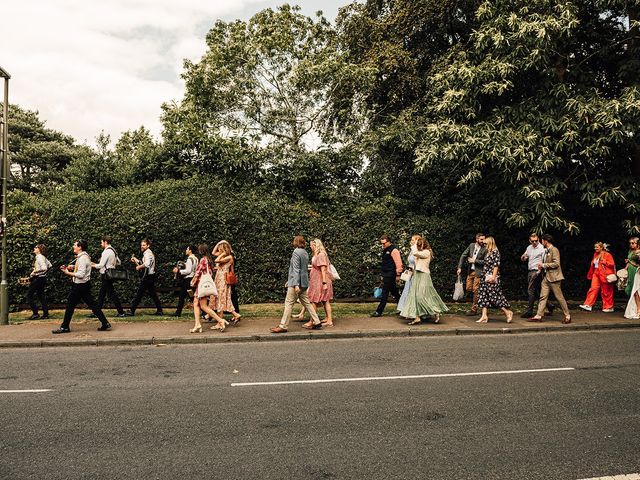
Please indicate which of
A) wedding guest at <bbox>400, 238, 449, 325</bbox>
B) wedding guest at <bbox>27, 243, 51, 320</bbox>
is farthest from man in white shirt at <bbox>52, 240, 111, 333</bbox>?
wedding guest at <bbox>400, 238, 449, 325</bbox>

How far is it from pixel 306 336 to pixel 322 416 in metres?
5.25

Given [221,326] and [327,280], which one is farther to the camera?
[327,280]

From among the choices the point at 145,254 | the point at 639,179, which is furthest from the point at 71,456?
the point at 639,179

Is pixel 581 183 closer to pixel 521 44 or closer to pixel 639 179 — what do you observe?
pixel 639 179

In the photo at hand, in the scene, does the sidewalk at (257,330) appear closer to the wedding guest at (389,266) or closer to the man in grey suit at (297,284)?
the man in grey suit at (297,284)

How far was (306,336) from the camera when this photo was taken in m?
10.9

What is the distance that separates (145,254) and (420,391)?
346 inches

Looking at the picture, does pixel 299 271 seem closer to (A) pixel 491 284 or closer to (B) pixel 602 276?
(A) pixel 491 284

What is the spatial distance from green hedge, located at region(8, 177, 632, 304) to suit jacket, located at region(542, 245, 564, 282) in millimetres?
4612

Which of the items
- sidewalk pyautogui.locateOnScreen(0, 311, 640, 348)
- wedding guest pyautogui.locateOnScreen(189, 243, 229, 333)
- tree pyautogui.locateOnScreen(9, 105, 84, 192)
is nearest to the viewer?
sidewalk pyautogui.locateOnScreen(0, 311, 640, 348)

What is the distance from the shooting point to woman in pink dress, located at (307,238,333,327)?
465 inches

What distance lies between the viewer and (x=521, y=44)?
13133mm

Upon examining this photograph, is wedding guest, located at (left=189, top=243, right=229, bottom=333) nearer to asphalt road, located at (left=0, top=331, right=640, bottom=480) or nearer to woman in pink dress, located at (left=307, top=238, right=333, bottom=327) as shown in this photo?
asphalt road, located at (left=0, top=331, right=640, bottom=480)

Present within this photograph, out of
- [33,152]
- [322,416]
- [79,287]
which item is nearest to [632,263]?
[322,416]
